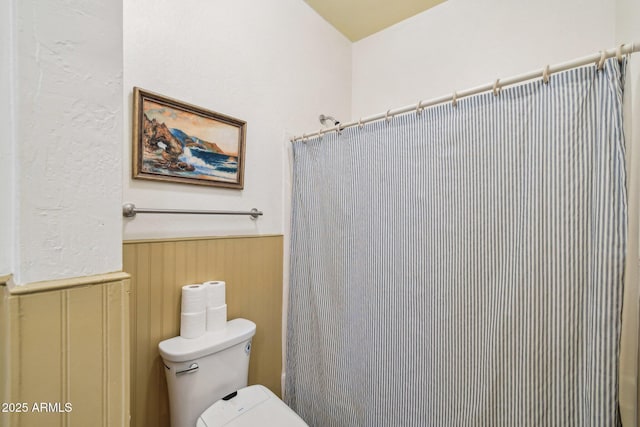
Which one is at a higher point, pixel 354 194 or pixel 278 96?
pixel 278 96

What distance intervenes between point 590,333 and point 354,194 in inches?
37.4

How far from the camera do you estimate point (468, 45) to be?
5.22 ft

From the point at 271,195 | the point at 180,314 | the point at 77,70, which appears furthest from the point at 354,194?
the point at 77,70

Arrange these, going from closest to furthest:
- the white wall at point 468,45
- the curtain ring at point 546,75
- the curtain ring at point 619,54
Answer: the curtain ring at point 619,54 → the curtain ring at point 546,75 → the white wall at point 468,45

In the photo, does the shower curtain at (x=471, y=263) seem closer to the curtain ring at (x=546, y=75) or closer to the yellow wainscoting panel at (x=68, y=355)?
the curtain ring at (x=546, y=75)

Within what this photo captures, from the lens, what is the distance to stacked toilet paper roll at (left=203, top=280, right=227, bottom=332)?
1.14 metres

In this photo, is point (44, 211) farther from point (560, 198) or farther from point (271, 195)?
point (560, 198)

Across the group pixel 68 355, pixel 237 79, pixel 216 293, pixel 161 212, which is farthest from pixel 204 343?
pixel 237 79

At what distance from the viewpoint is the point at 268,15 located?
1493mm

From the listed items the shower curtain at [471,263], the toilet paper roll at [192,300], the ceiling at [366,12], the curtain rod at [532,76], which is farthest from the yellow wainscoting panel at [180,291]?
the ceiling at [366,12]

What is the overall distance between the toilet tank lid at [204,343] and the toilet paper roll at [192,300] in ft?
0.39

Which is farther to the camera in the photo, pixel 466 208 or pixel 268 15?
pixel 268 15

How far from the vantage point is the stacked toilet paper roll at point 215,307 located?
1.14m

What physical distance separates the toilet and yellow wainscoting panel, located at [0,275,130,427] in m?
0.53
